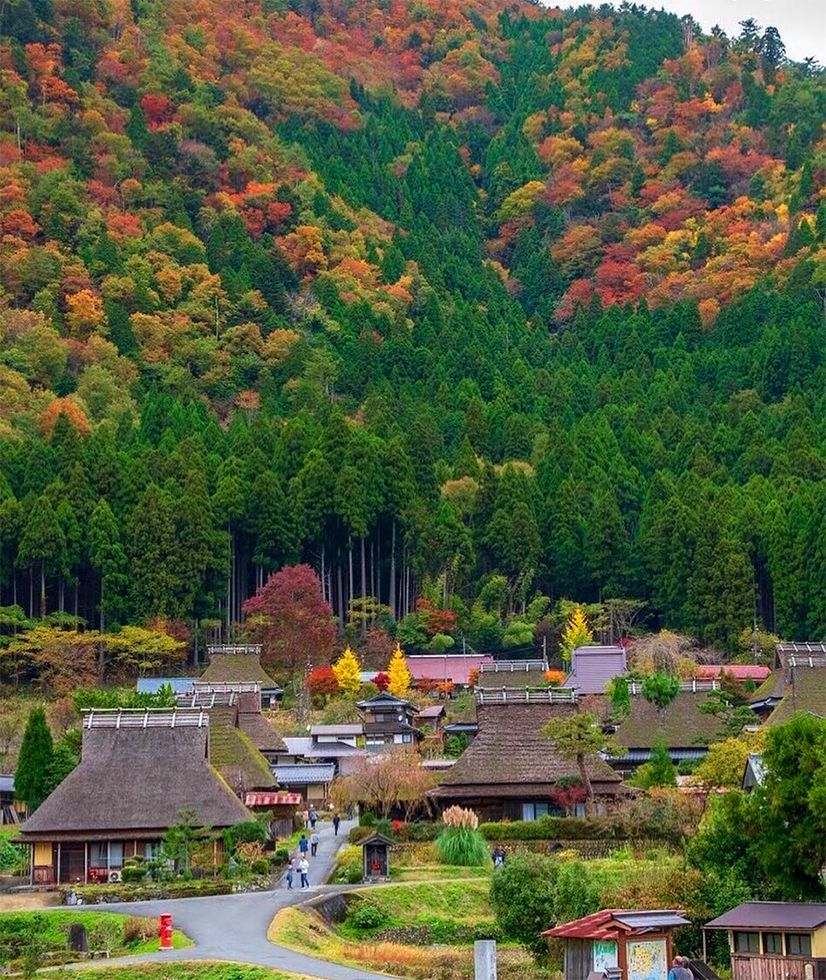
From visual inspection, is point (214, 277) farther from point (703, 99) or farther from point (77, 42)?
point (703, 99)

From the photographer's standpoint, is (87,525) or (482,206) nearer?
→ (87,525)

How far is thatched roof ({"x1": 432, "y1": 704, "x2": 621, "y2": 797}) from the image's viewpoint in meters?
46.9

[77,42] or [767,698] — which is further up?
[77,42]

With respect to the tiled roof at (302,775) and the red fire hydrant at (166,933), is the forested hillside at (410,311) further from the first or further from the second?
the red fire hydrant at (166,933)

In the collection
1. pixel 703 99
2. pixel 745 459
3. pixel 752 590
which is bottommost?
pixel 752 590

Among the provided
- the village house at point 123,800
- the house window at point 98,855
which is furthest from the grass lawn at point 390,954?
the house window at point 98,855

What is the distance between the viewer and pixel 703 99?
150 meters

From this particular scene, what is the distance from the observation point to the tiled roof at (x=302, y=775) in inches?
2163

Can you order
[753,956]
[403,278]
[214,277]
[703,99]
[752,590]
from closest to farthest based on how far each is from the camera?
[753,956]
[752,590]
[214,277]
[403,278]
[703,99]

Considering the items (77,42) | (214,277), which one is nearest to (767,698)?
(214,277)

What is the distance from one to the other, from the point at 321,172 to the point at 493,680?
76.2 metres

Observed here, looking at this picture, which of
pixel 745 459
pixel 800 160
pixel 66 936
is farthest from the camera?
pixel 800 160

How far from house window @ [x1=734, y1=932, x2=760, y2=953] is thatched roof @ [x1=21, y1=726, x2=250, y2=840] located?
1540cm

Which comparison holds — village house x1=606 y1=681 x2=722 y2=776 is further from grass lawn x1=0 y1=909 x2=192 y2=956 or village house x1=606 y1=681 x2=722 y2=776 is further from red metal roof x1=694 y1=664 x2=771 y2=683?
grass lawn x1=0 y1=909 x2=192 y2=956
